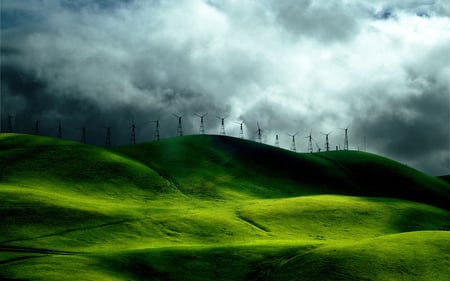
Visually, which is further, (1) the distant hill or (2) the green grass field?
(1) the distant hill

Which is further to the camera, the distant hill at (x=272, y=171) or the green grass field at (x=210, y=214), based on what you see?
the distant hill at (x=272, y=171)

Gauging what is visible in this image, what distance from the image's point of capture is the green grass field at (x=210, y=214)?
4628 cm

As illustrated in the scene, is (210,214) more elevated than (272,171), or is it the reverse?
(272,171)

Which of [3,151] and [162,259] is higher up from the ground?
[3,151]

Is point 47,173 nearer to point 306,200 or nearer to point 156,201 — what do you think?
point 156,201

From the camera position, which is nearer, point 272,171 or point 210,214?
point 210,214

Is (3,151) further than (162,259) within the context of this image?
Yes

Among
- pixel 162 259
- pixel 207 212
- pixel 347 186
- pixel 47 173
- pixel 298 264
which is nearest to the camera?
pixel 298 264

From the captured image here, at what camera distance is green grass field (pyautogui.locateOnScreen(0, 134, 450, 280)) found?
46.3 m

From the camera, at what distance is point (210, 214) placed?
7125 centimetres

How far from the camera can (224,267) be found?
4831cm

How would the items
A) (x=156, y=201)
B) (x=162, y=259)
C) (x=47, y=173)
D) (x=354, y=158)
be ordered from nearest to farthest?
(x=162, y=259) < (x=156, y=201) < (x=47, y=173) < (x=354, y=158)

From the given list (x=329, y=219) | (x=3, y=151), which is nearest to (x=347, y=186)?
(x=329, y=219)

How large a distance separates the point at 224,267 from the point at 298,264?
5.95 meters
